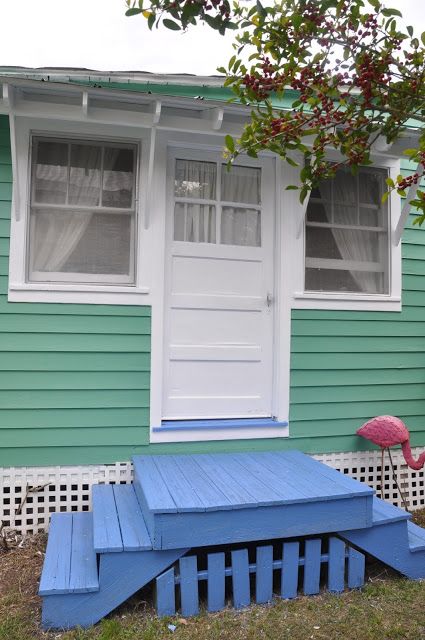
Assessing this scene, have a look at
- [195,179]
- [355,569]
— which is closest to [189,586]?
[355,569]

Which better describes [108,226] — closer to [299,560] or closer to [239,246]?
[239,246]

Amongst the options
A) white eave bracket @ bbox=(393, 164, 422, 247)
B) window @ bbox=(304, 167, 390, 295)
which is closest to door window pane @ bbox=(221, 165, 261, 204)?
window @ bbox=(304, 167, 390, 295)

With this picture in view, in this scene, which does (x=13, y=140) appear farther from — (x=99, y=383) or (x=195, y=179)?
(x=99, y=383)

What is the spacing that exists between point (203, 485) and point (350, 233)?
7.28ft

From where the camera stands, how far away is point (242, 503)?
2.50 meters

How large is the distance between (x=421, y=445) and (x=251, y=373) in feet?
4.87

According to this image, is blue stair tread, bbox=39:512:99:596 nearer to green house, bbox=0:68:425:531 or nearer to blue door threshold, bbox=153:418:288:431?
green house, bbox=0:68:425:531

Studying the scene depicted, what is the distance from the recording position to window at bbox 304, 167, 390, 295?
385 centimetres

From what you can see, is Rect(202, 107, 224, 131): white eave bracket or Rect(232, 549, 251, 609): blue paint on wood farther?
Rect(202, 107, 224, 131): white eave bracket

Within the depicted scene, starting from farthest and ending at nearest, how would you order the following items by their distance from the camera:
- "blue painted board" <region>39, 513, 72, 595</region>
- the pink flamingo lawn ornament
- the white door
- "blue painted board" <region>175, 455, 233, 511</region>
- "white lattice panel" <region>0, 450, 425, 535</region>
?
the white door < the pink flamingo lawn ornament < "white lattice panel" <region>0, 450, 425, 535</region> < "blue painted board" <region>175, 455, 233, 511</region> < "blue painted board" <region>39, 513, 72, 595</region>

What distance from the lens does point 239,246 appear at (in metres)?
3.71

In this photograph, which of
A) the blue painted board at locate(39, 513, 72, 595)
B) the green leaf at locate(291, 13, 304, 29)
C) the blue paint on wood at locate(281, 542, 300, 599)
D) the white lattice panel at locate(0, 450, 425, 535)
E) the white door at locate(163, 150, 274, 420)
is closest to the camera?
the green leaf at locate(291, 13, 304, 29)

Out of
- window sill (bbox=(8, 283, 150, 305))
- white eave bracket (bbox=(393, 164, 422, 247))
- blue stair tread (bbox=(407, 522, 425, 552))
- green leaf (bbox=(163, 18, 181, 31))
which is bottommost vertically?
blue stair tread (bbox=(407, 522, 425, 552))

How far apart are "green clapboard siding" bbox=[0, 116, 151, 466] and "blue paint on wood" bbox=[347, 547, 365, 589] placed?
1.43 metres
